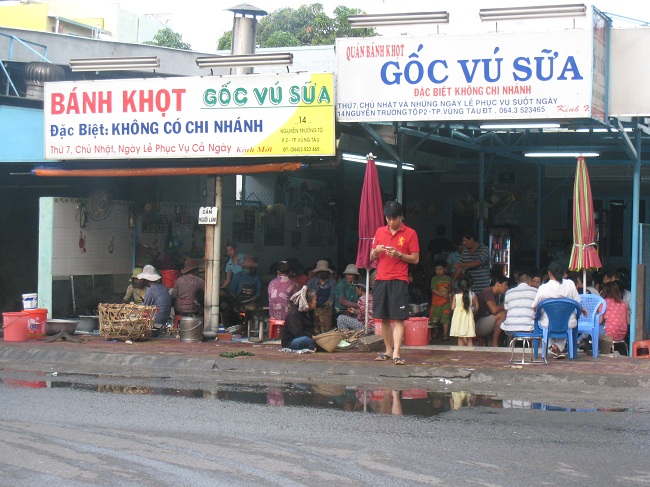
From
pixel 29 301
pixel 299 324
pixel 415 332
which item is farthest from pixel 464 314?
pixel 29 301

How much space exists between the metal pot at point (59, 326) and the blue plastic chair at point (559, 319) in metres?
7.29

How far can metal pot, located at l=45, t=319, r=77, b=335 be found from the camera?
49.1 ft

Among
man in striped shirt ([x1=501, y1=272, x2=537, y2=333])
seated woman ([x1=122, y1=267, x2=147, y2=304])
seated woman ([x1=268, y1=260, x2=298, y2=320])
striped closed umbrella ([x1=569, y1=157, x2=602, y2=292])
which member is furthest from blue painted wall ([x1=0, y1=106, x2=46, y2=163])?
striped closed umbrella ([x1=569, y1=157, x2=602, y2=292])

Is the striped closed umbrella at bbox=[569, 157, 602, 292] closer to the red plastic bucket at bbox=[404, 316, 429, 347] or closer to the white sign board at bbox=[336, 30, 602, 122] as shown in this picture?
the white sign board at bbox=[336, 30, 602, 122]

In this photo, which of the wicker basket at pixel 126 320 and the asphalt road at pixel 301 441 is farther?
the wicker basket at pixel 126 320

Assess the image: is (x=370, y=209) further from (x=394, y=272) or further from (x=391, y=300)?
(x=391, y=300)

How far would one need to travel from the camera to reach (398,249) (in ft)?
40.6

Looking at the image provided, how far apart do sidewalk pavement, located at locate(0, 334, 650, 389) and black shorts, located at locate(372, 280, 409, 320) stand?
63 cm

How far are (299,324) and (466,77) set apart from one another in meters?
4.14

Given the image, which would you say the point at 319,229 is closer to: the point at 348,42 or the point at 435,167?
the point at 435,167

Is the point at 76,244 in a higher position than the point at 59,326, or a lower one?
higher

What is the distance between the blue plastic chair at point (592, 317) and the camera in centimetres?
1283

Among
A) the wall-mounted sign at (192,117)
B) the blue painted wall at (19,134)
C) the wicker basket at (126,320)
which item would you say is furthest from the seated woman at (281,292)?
the blue painted wall at (19,134)

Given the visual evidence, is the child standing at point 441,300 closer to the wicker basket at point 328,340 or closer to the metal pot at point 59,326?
the wicker basket at point 328,340
